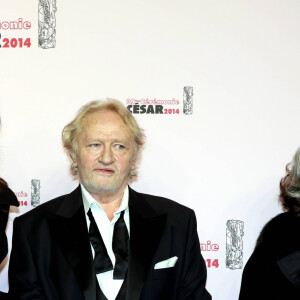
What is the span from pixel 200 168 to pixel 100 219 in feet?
2.23

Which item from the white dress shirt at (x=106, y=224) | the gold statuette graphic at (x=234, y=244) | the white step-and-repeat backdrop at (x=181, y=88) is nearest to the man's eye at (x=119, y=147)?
the white dress shirt at (x=106, y=224)

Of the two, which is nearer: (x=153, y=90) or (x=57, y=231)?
(x=57, y=231)

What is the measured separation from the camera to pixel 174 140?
2.63 meters

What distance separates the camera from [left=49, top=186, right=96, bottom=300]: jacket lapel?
6.55 feet

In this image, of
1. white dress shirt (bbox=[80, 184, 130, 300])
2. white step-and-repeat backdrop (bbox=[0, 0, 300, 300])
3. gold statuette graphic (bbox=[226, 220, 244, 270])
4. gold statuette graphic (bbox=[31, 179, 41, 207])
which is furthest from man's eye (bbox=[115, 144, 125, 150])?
gold statuette graphic (bbox=[226, 220, 244, 270])

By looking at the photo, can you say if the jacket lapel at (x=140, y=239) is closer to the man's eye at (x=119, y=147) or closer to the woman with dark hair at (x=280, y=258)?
the man's eye at (x=119, y=147)

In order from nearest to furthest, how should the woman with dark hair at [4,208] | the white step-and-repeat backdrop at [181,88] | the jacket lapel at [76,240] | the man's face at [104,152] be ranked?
the jacket lapel at [76,240]
the man's face at [104,152]
the woman with dark hair at [4,208]
the white step-and-repeat backdrop at [181,88]

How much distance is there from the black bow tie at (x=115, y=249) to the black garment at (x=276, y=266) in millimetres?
509

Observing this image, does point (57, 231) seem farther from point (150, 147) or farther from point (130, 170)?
point (150, 147)

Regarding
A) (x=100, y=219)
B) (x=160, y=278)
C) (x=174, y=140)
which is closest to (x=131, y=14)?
(x=174, y=140)

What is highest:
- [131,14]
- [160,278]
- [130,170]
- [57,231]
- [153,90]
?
[131,14]

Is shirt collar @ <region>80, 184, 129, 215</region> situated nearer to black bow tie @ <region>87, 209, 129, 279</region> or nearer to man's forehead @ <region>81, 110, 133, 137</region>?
black bow tie @ <region>87, 209, 129, 279</region>

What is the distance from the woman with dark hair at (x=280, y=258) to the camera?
2072mm

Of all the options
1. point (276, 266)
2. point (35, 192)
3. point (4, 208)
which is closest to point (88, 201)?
point (4, 208)
